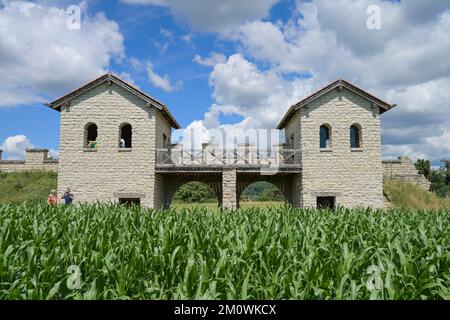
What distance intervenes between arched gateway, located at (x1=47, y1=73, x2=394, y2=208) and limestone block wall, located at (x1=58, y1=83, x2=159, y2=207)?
48mm

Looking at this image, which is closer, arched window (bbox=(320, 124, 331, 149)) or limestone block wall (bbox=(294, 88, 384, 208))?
limestone block wall (bbox=(294, 88, 384, 208))

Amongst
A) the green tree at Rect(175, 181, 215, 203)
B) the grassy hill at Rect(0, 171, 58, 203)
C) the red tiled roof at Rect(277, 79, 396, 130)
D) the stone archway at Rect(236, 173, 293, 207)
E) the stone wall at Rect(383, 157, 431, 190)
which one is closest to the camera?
the red tiled roof at Rect(277, 79, 396, 130)

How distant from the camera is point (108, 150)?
17.2 m

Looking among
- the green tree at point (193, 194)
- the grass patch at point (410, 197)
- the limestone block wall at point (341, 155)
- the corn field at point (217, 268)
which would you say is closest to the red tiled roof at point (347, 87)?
the limestone block wall at point (341, 155)

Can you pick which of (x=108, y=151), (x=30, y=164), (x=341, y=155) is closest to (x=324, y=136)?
(x=341, y=155)

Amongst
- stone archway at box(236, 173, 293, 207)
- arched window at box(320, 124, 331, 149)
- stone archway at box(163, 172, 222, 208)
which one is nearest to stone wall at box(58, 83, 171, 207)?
stone archway at box(163, 172, 222, 208)

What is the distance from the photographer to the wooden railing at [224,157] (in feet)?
57.3

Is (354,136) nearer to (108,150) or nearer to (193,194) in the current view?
(108,150)

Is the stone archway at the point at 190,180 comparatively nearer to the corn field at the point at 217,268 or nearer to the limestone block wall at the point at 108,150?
the limestone block wall at the point at 108,150

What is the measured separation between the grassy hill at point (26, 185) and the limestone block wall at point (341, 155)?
1643cm

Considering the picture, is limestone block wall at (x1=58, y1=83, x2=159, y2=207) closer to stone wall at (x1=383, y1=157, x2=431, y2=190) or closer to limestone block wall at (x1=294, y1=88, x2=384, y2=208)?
limestone block wall at (x1=294, y1=88, x2=384, y2=208)

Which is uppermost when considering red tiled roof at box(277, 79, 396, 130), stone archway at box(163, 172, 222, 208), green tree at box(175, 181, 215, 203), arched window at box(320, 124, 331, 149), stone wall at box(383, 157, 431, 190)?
red tiled roof at box(277, 79, 396, 130)

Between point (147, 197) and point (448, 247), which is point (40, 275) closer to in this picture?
point (448, 247)

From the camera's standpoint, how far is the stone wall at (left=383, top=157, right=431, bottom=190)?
2170 cm
